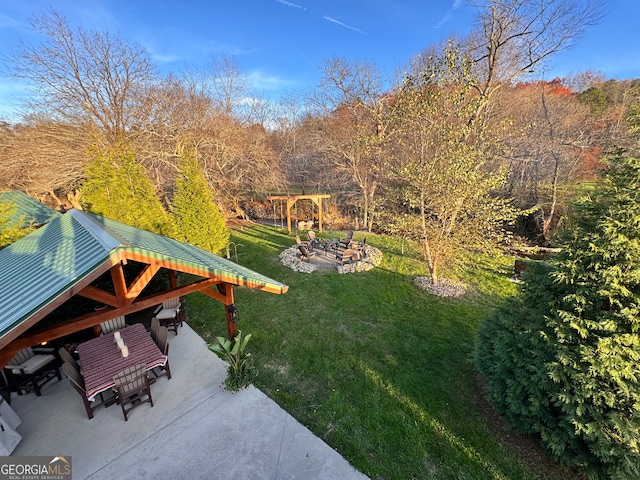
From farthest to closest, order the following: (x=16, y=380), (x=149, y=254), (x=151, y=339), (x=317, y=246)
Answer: (x=317, y=246) → (x=151, y=339) → (x=16, y=380) → (x=149, y=254)

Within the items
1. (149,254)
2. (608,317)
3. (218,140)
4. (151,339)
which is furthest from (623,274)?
(218,140)

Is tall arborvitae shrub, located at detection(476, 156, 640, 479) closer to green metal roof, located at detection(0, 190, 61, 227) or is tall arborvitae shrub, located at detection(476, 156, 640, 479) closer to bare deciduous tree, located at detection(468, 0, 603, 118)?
bare deciduous tree, located at detection(468, 0, 603, 118)

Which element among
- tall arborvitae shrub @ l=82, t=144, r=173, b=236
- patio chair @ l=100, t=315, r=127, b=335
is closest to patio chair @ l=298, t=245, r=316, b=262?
tall arborvitae shrub @ l=82, t=144, r=173, b=236

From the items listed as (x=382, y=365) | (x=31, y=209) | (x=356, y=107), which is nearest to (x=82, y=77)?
(x=31, y=209)

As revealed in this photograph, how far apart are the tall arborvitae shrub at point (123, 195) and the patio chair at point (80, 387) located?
6.38 m

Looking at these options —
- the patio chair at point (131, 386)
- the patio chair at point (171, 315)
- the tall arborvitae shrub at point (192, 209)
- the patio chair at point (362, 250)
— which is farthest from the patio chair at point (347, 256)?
the patio chair at point (131, 386)

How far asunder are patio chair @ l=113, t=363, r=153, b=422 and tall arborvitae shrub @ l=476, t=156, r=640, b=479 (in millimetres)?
5898

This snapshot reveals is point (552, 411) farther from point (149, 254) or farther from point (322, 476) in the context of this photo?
point (149, 254)

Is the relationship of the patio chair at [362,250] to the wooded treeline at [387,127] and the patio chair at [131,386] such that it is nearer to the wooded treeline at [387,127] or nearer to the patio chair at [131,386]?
the wooded treeline at [387,127]

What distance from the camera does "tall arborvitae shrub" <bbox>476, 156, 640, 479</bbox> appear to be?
3188mm

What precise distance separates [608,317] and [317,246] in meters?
10.5

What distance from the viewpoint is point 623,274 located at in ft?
11.0

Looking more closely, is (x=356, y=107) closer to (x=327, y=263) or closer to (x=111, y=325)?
(x=327, y=263)

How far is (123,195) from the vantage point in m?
9.58
